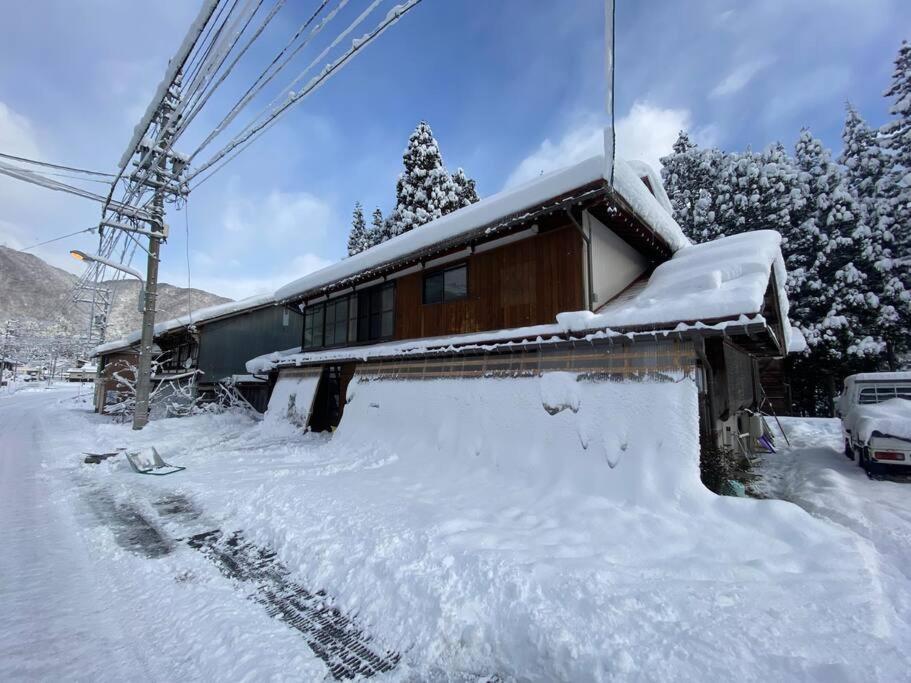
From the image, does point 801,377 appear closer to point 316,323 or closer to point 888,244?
point 888,244

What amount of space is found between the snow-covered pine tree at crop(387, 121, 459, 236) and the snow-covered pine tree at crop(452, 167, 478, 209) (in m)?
0.46

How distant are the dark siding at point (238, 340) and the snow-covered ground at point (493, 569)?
38.7 feet

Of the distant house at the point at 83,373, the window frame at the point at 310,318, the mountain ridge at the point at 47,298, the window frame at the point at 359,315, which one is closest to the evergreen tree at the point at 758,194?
the window frame at the point at 359,315

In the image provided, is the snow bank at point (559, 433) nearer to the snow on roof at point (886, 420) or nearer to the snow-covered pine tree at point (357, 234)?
the snow on roof at point (886, 420)

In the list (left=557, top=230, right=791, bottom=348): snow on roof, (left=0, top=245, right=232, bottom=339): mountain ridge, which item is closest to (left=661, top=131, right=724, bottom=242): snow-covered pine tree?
(left=557, top=230, right=791, bottom=348): snow on roof

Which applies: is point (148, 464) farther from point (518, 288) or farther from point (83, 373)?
point (83, 373)

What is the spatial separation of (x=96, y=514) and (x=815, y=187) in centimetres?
2821

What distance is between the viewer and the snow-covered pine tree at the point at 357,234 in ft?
102

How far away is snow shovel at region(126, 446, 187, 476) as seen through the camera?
7.68 meters

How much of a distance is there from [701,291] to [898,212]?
2038 centimetres

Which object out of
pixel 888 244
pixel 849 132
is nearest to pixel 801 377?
pixel 888 244

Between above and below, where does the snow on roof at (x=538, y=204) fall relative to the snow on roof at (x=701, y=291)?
above

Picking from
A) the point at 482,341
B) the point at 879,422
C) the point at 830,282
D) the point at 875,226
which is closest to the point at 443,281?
the point at 482,341

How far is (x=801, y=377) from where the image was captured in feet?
62.3
